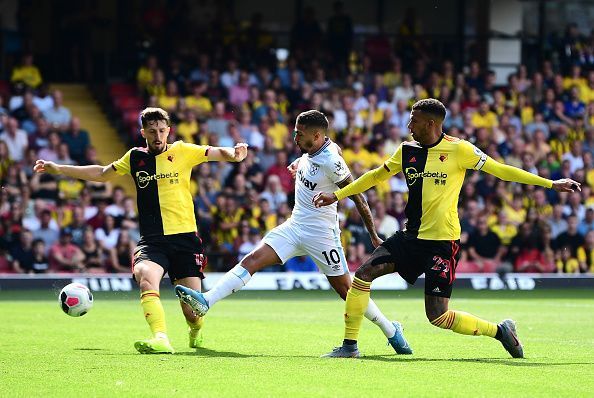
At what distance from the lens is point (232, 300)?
63.9ft

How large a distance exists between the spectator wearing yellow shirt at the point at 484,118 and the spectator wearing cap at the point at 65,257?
929 centimetres

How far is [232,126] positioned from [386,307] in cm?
721

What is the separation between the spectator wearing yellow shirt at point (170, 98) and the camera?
947 inches

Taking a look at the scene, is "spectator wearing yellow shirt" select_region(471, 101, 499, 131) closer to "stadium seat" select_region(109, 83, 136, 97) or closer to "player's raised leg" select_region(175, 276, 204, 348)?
"stadium seat" select_region(109, 83, 136, 97)

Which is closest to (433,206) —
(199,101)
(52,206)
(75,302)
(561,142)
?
(75,302)

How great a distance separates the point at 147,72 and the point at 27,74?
2.38 m

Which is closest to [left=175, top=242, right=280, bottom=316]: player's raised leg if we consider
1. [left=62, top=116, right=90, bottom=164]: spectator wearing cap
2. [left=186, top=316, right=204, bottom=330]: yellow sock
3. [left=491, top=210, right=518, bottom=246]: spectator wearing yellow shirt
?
[left=186, top=316, right=204, bottom=330]: yellow sock

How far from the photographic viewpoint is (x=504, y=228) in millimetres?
23406

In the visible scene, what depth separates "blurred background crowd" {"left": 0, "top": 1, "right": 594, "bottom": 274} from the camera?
2162 cm

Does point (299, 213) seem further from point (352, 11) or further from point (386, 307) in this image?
point (352, 11)

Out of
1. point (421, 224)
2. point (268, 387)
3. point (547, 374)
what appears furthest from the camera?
point (421, 224)

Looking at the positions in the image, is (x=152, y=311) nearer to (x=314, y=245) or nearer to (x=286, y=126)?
(x=314, y=245)

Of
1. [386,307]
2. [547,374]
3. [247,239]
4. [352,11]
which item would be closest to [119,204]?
[247,239]

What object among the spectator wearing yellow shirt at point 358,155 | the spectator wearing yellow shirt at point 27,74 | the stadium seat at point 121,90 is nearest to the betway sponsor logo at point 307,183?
the spectator wearing yellow shirt at point 358,155
